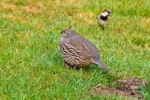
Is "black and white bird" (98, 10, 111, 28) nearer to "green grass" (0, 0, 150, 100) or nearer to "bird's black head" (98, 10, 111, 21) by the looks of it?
"bird's black head" (98, 10, 111, 21)

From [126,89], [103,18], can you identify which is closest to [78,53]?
[126,89]

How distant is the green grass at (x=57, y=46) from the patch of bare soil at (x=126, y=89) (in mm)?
120

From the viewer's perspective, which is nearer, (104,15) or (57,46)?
(57,46)

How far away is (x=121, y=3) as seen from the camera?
11.2 metres

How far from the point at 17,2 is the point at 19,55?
11.7 ft

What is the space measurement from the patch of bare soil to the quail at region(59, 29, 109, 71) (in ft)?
1.37

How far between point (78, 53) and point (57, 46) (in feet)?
3.54

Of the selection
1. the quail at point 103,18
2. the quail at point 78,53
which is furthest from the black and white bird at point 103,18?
the quail at point 78,53

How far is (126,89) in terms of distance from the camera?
6.34m

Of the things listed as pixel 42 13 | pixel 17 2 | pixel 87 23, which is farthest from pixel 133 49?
pixel 17 2

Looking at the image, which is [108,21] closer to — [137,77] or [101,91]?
[137,77]

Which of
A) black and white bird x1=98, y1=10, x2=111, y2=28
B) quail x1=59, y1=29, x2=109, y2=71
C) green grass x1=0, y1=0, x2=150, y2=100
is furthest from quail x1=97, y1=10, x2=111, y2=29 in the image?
quail x1=59, y1=29, x2=109, y2=71

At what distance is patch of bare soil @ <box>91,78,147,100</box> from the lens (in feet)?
20.0

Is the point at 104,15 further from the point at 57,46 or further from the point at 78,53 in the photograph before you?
the point at 78,53
